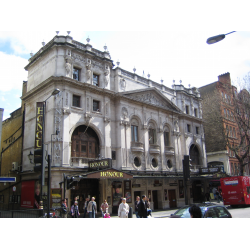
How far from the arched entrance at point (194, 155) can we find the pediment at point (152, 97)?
728cm

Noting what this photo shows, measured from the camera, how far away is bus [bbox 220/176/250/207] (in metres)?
25.4

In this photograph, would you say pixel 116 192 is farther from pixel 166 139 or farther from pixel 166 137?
pixel 166 137

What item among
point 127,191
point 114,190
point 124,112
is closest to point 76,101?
point 124,112

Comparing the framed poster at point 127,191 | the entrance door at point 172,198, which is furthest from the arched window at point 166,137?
the framed poster at point 127,191

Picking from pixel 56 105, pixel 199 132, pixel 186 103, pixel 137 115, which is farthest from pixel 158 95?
pixel 56 105

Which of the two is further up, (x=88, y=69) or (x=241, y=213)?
(x=88, y=69)

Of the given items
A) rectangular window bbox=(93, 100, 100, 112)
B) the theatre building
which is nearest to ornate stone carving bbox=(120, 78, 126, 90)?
the theatre building

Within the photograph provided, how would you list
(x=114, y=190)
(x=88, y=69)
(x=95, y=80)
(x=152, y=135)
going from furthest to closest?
(x=152, y=135) < (x=95, y=80) < (x=88, y=69) < (x=114, y=190)

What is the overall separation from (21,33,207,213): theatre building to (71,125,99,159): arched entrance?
0.10 metres

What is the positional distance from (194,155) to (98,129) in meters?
20.2

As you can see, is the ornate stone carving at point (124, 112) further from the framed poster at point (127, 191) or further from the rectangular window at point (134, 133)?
the framed poster at point (127, 191)

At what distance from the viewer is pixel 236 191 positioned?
1018 inches

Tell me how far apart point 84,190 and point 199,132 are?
24.6 metres
